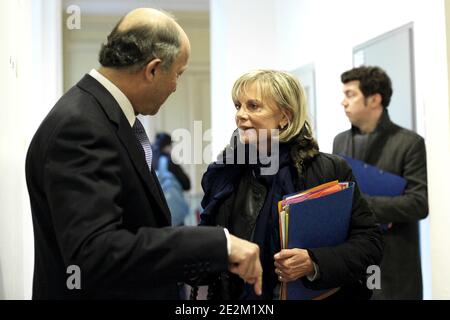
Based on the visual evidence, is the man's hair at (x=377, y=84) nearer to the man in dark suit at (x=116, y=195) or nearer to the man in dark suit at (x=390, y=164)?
the man in dark suit at (x=390, y=164)

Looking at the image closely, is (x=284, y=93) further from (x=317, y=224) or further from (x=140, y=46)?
(x=140, y=46)

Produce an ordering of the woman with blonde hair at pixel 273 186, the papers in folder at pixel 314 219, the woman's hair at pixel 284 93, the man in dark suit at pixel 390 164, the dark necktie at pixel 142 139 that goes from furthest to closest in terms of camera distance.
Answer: the man in dark suit at pixel 390 164 < the woman's hair at pixel 284 93 < the woman with blonde hair at pixel 273 186 < the papers in folder at pixel 314 219 < the dark necktie at pixel 142 139

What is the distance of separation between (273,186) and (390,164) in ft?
3.71

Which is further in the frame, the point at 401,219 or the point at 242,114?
the point at 401,219

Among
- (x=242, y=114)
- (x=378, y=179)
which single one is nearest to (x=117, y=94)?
(x=242, y=114)

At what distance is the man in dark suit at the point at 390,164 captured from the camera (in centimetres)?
245

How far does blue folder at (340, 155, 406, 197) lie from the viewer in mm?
2492

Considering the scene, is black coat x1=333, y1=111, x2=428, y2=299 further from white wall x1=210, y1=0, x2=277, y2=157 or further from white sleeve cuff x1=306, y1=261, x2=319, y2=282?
white wall x1=210, y1=0, x2=277, y2=157

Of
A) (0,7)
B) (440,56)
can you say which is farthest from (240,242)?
(440,56)

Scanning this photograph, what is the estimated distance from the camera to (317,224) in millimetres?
1525

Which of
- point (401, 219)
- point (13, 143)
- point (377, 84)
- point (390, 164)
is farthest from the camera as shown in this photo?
point (377, 84)

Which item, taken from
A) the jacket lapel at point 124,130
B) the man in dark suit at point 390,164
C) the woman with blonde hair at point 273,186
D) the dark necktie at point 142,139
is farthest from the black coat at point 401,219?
the jacket lapel at point 124,130

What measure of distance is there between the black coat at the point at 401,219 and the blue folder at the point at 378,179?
0.04 m

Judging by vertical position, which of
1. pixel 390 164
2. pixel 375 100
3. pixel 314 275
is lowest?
pixel 314 275
